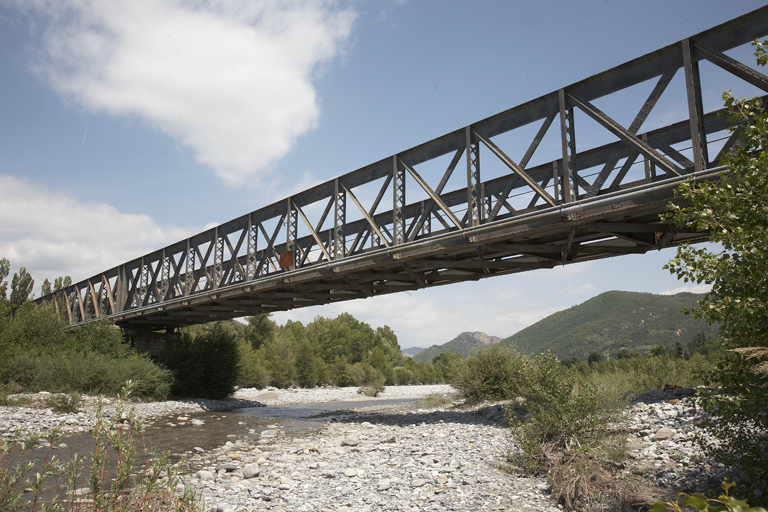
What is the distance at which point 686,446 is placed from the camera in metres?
8.71

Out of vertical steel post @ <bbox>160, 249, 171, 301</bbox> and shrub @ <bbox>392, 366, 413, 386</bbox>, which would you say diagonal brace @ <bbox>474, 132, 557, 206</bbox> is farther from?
shrub @ <bbox>392, 366, 413, 386</bbox>

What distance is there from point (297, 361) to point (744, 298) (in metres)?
61.9

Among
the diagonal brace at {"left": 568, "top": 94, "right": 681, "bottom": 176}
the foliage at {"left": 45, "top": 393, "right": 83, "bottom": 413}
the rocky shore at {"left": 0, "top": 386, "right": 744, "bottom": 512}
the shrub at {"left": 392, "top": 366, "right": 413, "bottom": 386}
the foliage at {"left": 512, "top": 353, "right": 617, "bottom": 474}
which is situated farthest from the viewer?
the shrub at {"left": 392, "top": 366, "right": 413, "bottom": 386}

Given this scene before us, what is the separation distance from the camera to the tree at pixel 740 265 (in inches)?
206

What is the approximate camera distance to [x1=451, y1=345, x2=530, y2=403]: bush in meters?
20.5

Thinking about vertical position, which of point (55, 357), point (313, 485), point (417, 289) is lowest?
point (313, 485)

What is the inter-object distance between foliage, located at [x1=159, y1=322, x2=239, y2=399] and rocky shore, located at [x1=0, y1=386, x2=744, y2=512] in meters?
17.0

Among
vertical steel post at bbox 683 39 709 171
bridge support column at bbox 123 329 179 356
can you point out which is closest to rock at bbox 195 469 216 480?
vertical steel post at bbox 683 39 709 171

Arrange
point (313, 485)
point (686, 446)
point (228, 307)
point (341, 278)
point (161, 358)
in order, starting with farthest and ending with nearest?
point (161, 358) < point (228, 307) < point (341, 278) < point (313, 485) < point (686, 446)

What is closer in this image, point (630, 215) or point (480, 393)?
point (630, 215)

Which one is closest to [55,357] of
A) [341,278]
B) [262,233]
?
[262,233]

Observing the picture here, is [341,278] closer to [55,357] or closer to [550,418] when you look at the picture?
[550,418]

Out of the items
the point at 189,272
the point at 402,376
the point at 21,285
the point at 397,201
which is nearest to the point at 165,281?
the point at 189,272

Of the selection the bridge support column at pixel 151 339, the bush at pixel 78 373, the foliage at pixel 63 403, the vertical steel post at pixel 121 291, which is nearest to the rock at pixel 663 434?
the foliage at pixel 63 403
